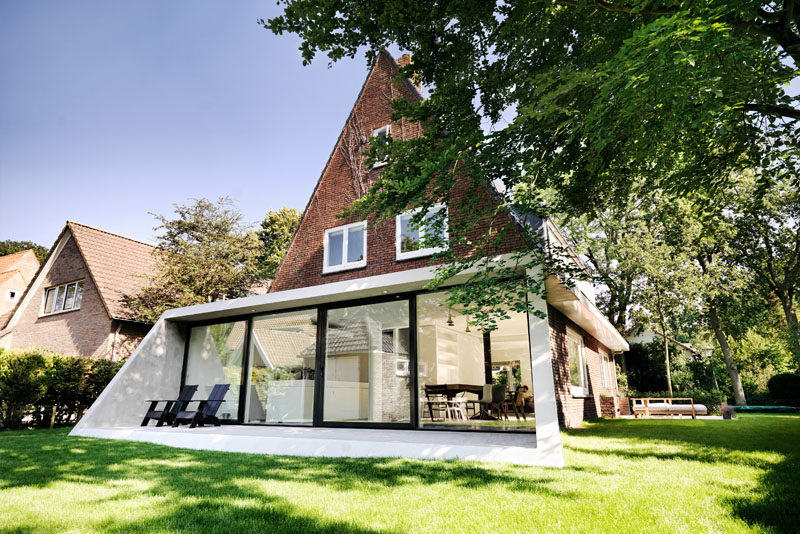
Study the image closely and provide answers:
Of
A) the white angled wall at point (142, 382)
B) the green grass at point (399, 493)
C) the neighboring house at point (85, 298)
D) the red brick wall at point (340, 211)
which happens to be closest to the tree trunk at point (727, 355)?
the green grass at point (399, 493)

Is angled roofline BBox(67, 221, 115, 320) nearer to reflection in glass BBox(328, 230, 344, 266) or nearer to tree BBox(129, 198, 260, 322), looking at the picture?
tree BBox(129, 198, 260, 322)

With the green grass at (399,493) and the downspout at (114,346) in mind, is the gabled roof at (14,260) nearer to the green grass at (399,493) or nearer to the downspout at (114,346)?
the downspout at (114,346)

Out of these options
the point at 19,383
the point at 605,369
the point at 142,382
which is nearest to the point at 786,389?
the point at 605,369

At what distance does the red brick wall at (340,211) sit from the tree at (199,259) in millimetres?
5707

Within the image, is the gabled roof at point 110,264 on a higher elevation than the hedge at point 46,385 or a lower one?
higher

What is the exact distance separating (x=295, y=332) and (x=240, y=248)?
8778 millimetres

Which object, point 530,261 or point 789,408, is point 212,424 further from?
point 789,408

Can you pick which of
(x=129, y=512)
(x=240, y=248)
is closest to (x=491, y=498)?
(x=129, y=512)

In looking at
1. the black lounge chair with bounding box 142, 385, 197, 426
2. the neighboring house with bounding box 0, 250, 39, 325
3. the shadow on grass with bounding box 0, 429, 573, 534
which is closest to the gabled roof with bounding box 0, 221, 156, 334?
the black lounge chair with bounding box 142, 385, 197, 426

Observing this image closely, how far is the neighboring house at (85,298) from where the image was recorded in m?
16.2

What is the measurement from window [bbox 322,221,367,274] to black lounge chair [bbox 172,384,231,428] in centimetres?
408

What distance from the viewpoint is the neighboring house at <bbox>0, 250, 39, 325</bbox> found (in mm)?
28750

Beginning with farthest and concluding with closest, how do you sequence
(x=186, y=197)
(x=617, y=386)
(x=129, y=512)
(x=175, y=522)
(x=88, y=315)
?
1. (x=617, y=386)
2. (x=186, y=197)
3. (x=88, y=315)
4. (x=129, y=512)
5. (x=175, y=522)

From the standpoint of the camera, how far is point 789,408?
19.7 meters
